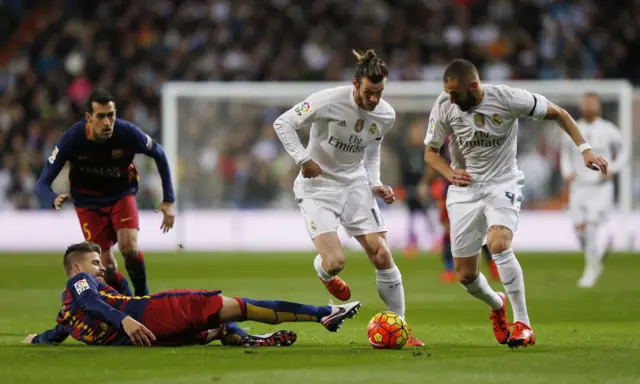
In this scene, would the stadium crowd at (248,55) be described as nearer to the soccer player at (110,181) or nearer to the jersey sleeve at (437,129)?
the soccer player at (110,181)

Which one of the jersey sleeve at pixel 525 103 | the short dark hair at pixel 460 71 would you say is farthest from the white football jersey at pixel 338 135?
the jersey sleeve at pixel 525 103

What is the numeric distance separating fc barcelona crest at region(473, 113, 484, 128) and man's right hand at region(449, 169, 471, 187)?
15.0 inches

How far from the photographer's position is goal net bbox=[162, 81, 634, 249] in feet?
75.5

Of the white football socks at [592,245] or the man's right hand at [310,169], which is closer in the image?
the man's right hand at [310,169]

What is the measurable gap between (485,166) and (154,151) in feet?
10.3

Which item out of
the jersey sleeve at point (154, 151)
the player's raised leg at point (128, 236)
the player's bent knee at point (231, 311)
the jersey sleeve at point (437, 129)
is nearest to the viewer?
the player's bent knee at point (231, 311)

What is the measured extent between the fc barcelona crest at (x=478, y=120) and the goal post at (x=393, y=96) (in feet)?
48.4

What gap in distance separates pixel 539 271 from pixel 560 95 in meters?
6.64

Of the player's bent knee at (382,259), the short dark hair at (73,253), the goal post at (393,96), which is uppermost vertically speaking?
the goal post at (393,96)

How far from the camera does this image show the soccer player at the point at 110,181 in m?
10.1

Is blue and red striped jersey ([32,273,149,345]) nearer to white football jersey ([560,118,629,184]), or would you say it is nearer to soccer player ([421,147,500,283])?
soccer player ([421,147,500,283])

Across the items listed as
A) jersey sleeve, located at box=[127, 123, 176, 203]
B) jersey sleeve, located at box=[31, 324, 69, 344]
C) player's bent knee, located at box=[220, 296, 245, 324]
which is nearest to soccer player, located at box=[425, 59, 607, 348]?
player's bent knee, located at box=[220, 296, 245, 324]

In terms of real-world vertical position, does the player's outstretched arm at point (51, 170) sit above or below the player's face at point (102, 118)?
below

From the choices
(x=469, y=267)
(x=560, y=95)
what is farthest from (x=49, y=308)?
(x=560, y=95)
